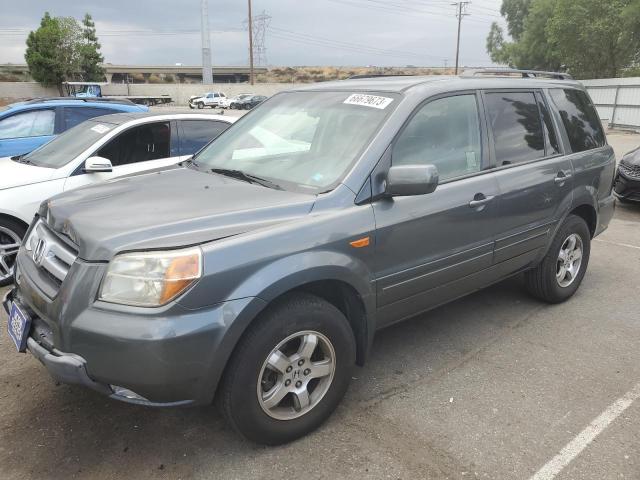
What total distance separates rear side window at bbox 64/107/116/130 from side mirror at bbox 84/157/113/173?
2.65m

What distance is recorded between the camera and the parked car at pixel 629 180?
855 cm

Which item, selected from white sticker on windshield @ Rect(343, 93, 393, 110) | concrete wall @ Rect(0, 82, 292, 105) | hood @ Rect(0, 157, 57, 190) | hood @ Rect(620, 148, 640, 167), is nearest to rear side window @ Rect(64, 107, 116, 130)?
hood @ Rect(0, 157, 57, 190)

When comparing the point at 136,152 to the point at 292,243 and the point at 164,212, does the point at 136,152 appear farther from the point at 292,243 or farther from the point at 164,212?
the point at 292,243

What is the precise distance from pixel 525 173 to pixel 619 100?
2704 cm

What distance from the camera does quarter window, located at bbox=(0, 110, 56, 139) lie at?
722cm

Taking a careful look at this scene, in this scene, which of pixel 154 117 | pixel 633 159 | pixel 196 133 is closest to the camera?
pixel 154 117

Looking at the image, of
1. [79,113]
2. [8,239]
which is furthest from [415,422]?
[79,113]

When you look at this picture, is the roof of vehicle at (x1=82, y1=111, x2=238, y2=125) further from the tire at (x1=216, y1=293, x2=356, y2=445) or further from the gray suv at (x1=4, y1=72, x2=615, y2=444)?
the tire at (x1=216, y1=293, x2=356, y2=445)

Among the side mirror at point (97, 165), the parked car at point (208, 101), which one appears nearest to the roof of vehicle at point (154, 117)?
the side mirror at point (97, 165)

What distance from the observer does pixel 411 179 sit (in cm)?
276

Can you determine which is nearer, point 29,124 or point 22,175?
point 22,175

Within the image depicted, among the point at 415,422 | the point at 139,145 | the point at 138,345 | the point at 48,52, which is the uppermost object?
the point at 48,52

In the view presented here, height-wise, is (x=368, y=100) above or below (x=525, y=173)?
above

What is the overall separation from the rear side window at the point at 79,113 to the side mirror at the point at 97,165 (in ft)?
8.69
